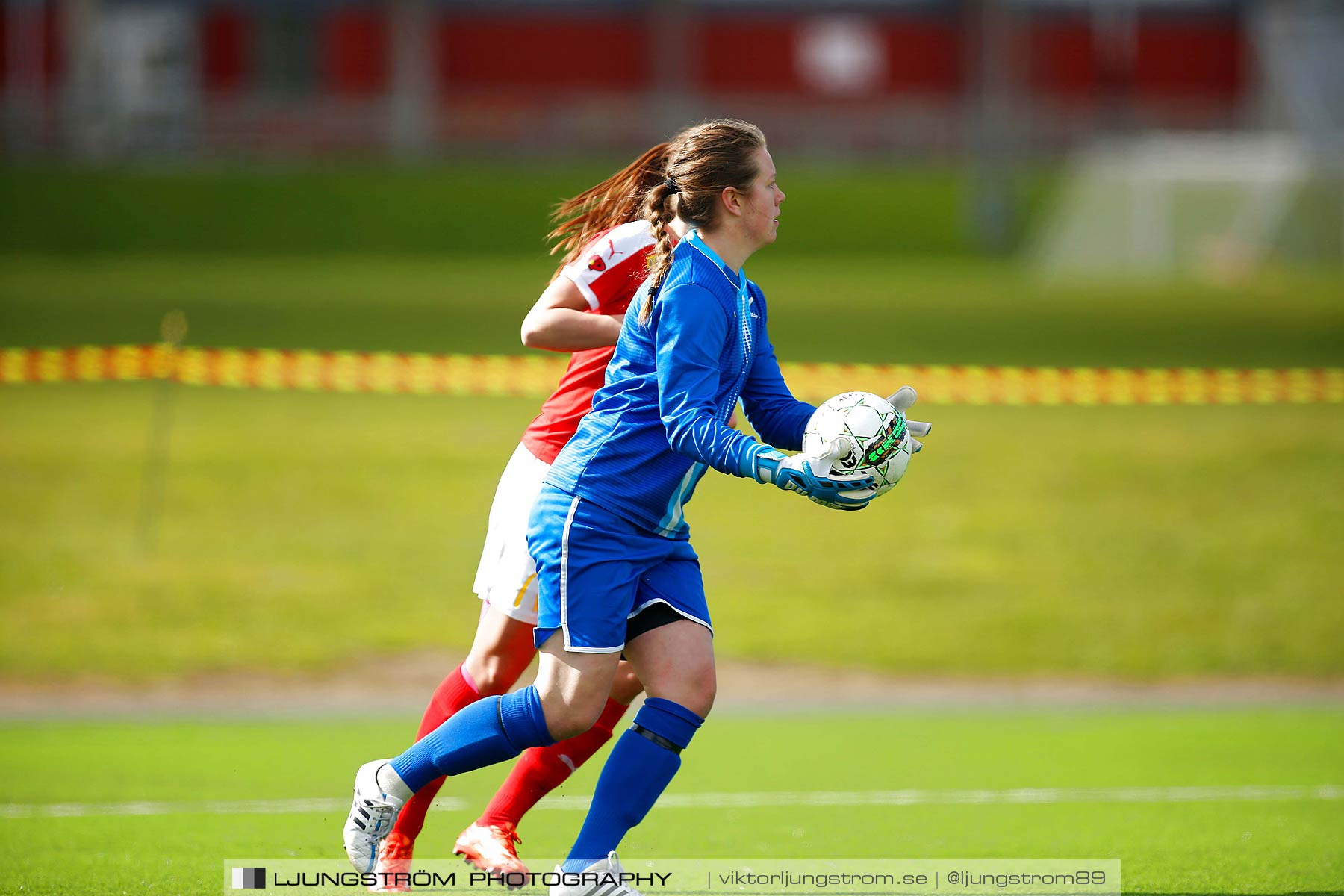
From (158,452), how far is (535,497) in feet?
35.4

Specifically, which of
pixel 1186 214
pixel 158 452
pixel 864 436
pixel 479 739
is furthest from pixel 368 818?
pixel 1186 214

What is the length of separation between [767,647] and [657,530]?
6.93m

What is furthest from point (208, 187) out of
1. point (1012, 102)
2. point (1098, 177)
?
point (1012, 102)

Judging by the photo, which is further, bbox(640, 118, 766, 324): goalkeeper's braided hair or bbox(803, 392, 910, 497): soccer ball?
bbox(640, 118, 766, 324): goalkeeper's braided hair

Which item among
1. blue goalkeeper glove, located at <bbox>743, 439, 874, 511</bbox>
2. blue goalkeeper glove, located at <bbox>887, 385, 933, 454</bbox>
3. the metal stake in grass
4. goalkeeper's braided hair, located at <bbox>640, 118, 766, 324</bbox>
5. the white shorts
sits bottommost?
the metal stake in grass

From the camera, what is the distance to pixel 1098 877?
17.1 feet

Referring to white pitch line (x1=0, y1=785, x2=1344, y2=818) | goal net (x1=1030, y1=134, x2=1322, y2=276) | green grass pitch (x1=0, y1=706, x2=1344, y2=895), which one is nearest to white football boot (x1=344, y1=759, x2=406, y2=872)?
green grass pitch (x1=0, y1=706, x2=1344, y2=895)

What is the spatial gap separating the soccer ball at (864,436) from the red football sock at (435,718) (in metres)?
1.46

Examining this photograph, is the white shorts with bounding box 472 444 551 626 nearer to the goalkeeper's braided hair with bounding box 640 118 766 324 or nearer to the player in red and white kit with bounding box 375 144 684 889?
the player in red and white kit with bounding box 375 144 684 889

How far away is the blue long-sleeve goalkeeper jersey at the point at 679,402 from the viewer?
4.23 m

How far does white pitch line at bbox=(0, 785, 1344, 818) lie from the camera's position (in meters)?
6.48

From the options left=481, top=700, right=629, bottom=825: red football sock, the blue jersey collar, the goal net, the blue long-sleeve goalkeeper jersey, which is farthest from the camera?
the goal net

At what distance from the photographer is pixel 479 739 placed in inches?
179

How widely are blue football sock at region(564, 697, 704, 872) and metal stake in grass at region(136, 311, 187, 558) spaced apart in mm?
7020
